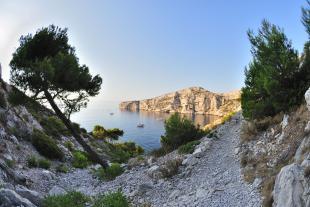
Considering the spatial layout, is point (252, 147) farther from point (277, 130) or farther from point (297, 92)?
point (297, 92)

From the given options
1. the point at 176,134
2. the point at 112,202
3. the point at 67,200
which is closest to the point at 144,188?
the point at 112,202

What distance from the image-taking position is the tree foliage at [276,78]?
1923cm

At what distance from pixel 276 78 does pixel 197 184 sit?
7.25 metres

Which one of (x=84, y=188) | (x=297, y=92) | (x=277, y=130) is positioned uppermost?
(x=297, y=92)

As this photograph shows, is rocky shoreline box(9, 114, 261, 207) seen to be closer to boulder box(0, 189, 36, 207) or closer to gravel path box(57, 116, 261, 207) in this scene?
gravel path box(57, 116, 261, 207)

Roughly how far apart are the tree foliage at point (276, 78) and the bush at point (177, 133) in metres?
5.97

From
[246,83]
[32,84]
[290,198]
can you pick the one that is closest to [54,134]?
[32,84]

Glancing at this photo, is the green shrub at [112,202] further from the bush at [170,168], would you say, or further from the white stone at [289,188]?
the white stone at [289,188]

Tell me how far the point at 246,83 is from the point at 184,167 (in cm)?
899

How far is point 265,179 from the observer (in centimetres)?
1372

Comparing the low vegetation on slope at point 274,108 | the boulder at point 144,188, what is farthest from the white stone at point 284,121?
the boulder at point 144,188

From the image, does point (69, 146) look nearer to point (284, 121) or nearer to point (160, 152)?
point (160, 152)

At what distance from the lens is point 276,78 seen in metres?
19.4

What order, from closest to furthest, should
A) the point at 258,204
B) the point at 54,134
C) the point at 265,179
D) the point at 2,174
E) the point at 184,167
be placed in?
the point at 258,204
the point at 265,179
the point at 2,174
the point at 184,167
the point at 54,134
